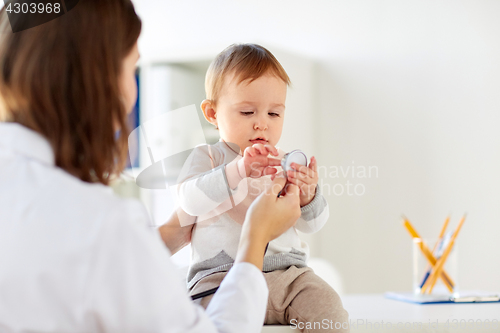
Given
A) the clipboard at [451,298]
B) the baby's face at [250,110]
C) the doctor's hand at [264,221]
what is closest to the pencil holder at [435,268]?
the clipboard at [451,298]

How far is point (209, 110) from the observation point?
103 cm

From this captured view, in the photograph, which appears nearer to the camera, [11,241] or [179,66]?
[11,241]

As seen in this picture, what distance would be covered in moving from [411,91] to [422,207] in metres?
0.51

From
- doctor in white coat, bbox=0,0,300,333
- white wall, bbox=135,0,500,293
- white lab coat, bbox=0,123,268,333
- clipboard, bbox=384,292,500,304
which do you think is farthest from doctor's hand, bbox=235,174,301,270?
white wall, bbox=135,0,500,293

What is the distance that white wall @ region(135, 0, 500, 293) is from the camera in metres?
2.08

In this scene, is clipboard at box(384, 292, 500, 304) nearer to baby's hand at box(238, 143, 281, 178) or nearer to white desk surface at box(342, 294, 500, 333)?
white desk surface at box(342, 294, 500, 333)

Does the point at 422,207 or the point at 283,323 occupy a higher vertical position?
the point at 283,323

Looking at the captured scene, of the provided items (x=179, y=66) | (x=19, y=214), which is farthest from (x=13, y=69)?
(x=179, y=66)

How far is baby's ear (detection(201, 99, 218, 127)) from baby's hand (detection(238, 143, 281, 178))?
217 mm

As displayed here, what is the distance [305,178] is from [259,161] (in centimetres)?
8

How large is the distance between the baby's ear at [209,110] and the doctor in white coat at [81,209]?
1.33 feet

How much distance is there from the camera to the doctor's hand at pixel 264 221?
2.10 feet

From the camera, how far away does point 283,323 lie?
843 millimetres

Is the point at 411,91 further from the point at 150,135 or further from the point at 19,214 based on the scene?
the point at 19,214
